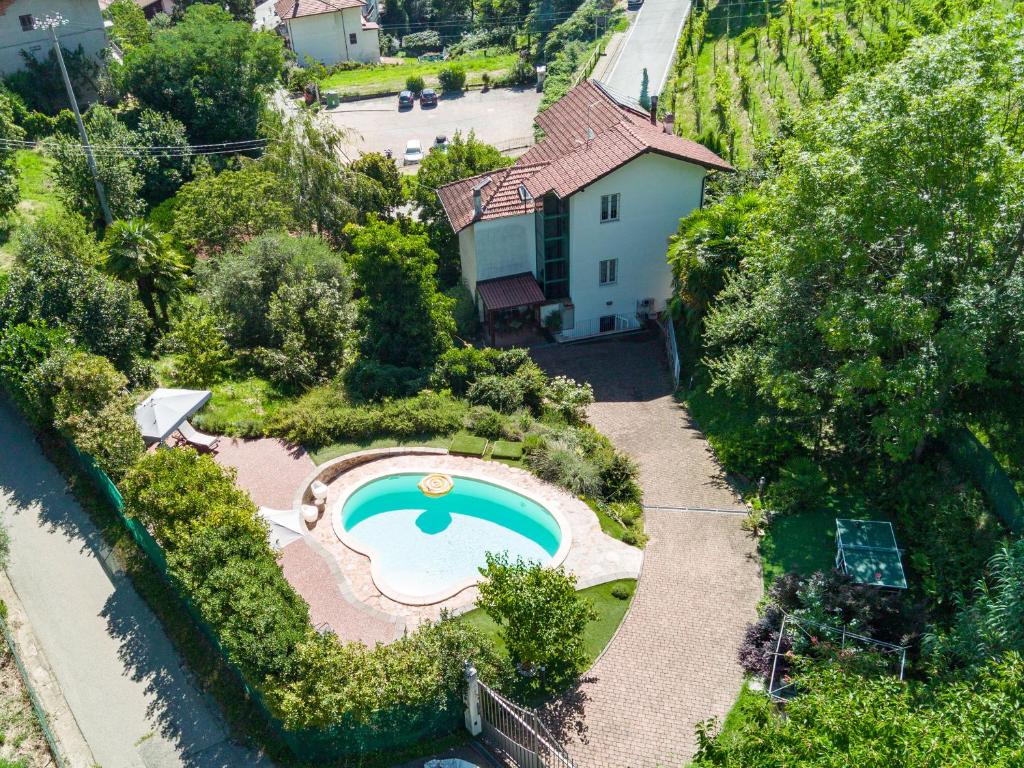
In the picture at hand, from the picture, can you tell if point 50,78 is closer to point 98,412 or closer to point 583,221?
point 98,412

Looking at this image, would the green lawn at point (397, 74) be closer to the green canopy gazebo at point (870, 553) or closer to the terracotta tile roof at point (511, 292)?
the terracotta tile roof at point (511, 292)

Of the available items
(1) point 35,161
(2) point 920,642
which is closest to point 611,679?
(2) point 920,642

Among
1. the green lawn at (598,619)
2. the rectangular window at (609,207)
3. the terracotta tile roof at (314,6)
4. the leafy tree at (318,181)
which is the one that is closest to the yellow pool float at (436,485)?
the green lawn at (598,619)

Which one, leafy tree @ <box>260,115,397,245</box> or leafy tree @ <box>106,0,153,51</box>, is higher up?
leafy tree @ <box>106,0,153,51</box>

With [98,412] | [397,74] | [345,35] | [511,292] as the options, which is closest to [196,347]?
[98,412]

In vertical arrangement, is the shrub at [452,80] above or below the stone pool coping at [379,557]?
above

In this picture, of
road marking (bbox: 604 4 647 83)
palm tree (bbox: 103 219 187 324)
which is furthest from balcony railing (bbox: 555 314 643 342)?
road marking (bbox: 604 4 647 83)

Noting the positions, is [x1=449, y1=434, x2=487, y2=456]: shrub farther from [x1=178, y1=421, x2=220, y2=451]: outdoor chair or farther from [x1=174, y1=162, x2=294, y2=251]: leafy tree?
[x1=174, y1=162, x2=294, y2=251]: leafy tree
